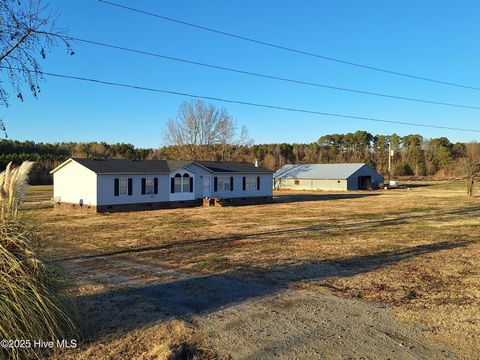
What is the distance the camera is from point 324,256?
39.8 feet

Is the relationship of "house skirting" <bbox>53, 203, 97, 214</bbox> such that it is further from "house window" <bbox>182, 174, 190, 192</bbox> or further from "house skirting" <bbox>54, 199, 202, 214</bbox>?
"house window" <bbox>182, 174, 190, 192</bbox>

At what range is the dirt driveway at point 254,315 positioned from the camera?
5289 millimetres

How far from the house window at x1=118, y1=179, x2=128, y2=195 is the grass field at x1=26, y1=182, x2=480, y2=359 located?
24.8ft

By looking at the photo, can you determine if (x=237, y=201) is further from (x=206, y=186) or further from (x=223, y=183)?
(x=206, y=186)

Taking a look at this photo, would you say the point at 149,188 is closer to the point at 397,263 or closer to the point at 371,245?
the point at 371,245

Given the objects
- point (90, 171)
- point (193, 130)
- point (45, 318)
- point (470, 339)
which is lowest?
point (470, 339)

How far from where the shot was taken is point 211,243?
15.0 metres

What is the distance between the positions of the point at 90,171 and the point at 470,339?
88.7ft

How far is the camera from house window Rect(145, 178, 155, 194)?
31703mm

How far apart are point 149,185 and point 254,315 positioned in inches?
1035

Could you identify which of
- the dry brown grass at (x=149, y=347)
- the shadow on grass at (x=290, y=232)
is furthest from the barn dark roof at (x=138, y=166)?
the dry brown grass at (x=149, y=347)

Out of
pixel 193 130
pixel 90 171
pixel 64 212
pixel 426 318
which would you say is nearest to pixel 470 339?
pixel 426 318

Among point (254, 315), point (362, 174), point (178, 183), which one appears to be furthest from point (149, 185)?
point (362, 174)

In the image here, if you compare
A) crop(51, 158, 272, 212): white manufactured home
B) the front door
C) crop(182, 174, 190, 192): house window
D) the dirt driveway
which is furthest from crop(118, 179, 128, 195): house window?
the dirt driveway
